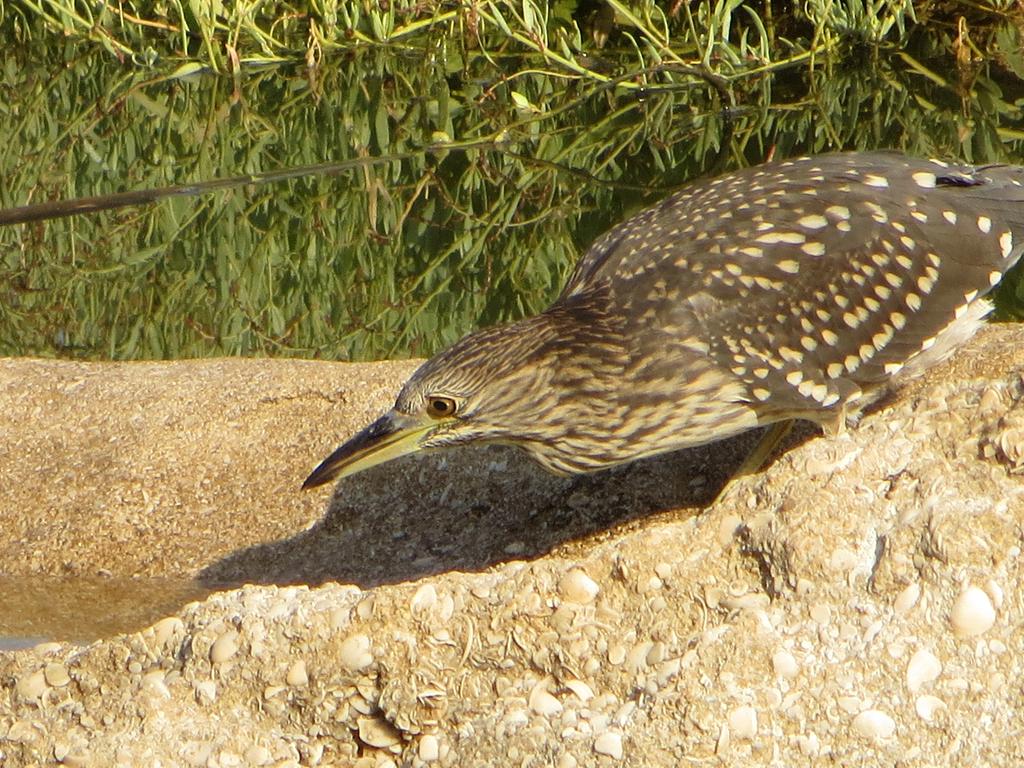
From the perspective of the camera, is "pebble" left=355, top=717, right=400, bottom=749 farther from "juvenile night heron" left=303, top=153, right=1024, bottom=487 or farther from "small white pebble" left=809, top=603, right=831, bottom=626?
"juvenile night heron" left=303, top=153, right=1024, bottom=487

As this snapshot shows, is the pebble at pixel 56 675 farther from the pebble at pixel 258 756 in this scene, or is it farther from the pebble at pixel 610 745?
the pebble at pixel 610 745

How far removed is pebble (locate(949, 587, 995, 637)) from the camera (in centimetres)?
321

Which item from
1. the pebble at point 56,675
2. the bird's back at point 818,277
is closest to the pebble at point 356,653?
the pebble at point 56,675

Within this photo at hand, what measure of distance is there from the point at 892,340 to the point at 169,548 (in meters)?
2.59

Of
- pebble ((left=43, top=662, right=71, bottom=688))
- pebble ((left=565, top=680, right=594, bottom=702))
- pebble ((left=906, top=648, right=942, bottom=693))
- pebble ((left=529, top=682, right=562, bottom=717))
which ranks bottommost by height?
pebble ((left=43, top=662, right=71, bottom=688))

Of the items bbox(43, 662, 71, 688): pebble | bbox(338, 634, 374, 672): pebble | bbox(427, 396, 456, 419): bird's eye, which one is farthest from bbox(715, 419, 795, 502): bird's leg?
bbox(43, 662, 71, 688): pebble

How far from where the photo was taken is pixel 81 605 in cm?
540

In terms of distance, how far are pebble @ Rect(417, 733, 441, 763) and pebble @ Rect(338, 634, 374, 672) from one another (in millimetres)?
220

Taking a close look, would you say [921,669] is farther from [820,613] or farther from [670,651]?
[670,651]

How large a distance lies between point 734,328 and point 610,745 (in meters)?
1.87

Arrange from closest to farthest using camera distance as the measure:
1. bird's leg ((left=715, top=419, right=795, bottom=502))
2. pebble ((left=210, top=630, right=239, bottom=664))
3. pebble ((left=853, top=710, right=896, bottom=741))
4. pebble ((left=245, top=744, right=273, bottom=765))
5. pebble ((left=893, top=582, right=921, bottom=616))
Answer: pebble ((left=853, top=710, right=896, bottom=741)) → pebble ((left=893, top=582, right=921, bottom=616)) → pebble ((left=245, top=744, right=273, bottom=765)) → pebble ((left=210, top=630, right=239, bottom=664)) → bird's leg ((left=715, top=419, right=795, bottom=502))

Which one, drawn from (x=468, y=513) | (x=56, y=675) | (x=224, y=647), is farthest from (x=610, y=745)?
(x=468, y=513)

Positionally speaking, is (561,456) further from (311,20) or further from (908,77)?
(311,20)

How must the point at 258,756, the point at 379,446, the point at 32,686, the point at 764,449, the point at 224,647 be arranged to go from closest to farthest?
the point at 258,756 < the point at 224,647 < the point at 32,686 < the point at 379,446 < the point at 764,449
